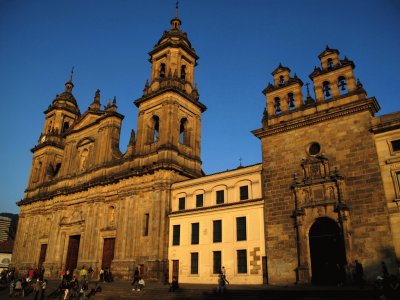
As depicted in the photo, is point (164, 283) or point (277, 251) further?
point (164, 283)

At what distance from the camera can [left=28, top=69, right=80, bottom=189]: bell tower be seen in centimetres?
5266

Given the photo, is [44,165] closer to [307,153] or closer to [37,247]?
[37,247]

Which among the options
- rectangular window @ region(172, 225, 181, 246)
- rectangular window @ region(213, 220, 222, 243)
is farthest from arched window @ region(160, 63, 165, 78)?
rectangular window @ region(213, 220, 222, 243)

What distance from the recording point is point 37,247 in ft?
154

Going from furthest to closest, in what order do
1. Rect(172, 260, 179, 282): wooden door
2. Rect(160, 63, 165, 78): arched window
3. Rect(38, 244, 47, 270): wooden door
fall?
Rect(38, 244, 47, 270): wooden door
Rect(160, 63, 165, 78): arched window
Rect(172, 260, 179, 282): wooden door

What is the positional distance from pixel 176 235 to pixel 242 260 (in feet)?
24.5

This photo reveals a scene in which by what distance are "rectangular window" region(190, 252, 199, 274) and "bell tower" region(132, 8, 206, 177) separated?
8590mm

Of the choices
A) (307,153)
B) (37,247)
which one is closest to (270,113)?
(307,153)

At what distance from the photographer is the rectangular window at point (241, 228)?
27.3 metres

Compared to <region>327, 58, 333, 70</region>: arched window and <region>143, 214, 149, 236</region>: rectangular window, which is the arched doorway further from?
<region>143, 214, 149, 236</region>: rectangular window

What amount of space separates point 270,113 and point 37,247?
123ft

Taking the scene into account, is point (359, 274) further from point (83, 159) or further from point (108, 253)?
point (83, 159)

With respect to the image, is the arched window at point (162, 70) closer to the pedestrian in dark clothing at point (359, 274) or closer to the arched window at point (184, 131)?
the arched window at point (184, 131)

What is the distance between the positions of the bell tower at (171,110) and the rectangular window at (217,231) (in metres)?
7.48
